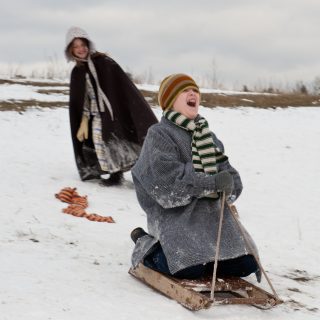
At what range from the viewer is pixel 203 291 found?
3.97 meters

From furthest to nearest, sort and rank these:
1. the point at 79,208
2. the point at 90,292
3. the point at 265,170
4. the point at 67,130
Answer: the point at 67,130
the point at 265,170
the point at 79,208
the point at 90,292

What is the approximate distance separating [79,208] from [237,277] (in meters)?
2.38

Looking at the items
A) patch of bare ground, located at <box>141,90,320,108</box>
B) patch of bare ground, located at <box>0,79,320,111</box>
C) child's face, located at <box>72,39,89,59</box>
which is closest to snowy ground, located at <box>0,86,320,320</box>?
child's face, located at <box>72,39,89,59</box>

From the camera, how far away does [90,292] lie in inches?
151

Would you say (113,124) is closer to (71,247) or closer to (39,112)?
(71,247)

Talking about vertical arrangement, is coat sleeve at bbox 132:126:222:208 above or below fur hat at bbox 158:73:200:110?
below

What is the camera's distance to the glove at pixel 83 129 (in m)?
7.65

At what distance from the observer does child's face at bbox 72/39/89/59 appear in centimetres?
722

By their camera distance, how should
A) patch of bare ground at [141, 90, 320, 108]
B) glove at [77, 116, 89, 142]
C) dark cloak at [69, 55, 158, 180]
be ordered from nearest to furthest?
dark cloak at [69, 55, 158, 180], glove at [77, 116, 89, 142], patch of bare ground at [141, 90, 320, 108]

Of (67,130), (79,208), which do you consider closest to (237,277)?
(79,208)

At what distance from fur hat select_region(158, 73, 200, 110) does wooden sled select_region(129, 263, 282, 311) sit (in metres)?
1.05

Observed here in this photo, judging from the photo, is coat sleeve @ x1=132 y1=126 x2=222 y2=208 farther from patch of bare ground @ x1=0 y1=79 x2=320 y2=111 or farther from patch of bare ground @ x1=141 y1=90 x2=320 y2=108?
patch of bare ground @ x1=141 y1=90 x2=320 y2=108

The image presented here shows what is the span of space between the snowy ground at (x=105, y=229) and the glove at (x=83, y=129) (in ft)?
1.67

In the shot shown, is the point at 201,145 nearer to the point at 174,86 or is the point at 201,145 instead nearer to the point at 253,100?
the point at 174,86
